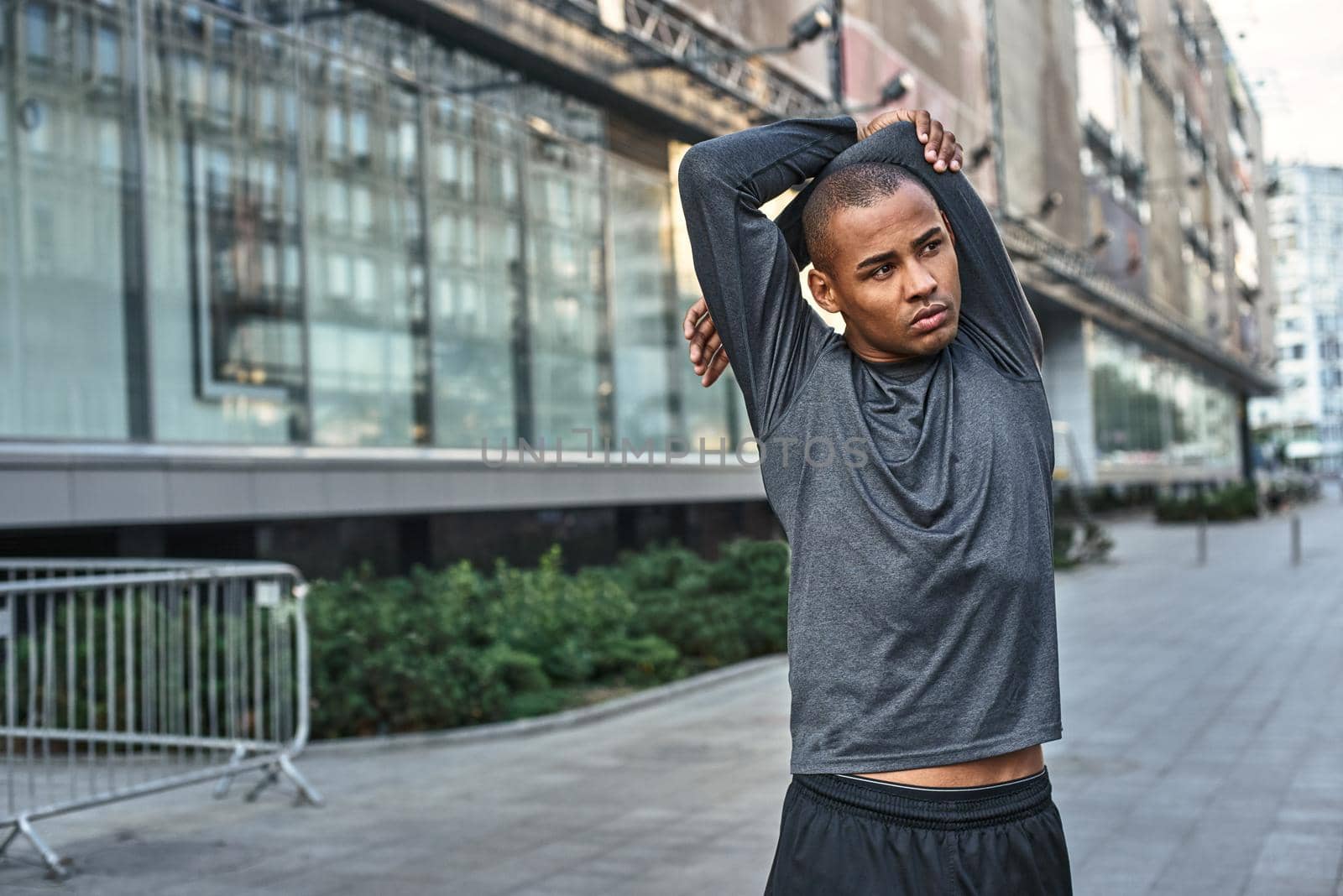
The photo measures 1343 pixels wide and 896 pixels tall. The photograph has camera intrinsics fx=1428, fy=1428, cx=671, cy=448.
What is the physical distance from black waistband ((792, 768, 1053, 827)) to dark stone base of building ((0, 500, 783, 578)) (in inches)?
415

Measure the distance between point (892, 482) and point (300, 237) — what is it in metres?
13.0

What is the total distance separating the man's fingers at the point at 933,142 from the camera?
84.8 inches

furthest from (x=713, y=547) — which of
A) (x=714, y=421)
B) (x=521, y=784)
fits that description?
(x=521, y=784)

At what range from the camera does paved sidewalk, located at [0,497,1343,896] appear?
5.95m

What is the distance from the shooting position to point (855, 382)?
2111mm

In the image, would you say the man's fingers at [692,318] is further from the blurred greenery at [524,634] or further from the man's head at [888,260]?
the blurred greenery at [524,634]

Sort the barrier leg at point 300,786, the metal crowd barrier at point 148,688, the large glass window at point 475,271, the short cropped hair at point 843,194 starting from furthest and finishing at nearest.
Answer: the large glass window at point 475,271, the barrier leg at point 300,786, the metal crowd barrier at point 148,688, the short cropped hair at point 843,194

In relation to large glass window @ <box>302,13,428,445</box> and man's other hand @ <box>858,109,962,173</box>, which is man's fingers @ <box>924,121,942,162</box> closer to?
man's other hand @ <box>858,109,962,173</box>

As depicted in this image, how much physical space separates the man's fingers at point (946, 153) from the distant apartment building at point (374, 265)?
18.5 ft

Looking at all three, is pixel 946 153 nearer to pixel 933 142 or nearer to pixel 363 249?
pixel 933 142

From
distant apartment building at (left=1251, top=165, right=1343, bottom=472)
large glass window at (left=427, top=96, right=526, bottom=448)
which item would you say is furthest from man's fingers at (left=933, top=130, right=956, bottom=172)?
distant apartment building at (left=1251, top=165, right=1343, bottom=472)

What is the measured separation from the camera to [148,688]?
7.32 metres

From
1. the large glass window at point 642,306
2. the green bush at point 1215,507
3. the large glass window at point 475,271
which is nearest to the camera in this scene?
the large glass window at point 475,271

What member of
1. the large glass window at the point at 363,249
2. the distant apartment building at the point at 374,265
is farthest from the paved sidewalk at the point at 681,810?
the large glass window at the point at 363,249
